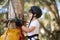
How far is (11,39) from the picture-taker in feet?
3.37

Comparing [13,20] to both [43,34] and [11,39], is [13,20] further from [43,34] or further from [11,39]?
[43,34]

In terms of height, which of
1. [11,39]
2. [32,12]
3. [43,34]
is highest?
[32,12]

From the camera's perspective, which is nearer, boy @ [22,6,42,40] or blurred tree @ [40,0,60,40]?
boy @ [22,6,42,40]

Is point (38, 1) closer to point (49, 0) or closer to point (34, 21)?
point (49, 0)

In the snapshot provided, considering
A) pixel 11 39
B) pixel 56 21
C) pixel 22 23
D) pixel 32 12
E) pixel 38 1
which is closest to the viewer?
pixel 11 39

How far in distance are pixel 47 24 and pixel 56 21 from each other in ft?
0.50

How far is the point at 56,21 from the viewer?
291cm

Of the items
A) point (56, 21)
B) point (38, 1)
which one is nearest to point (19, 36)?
point (38, 1)

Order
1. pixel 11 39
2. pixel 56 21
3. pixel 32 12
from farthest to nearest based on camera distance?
pixel 56 21
pixel 32 12
pixel 11 39

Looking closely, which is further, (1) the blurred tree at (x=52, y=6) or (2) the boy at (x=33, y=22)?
(1) the blurred tree at (x=52, y=6)

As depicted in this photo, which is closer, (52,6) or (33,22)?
(33,22)

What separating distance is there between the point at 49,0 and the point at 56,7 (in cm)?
14

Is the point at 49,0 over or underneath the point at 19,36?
over

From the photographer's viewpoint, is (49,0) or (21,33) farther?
(49,0)
